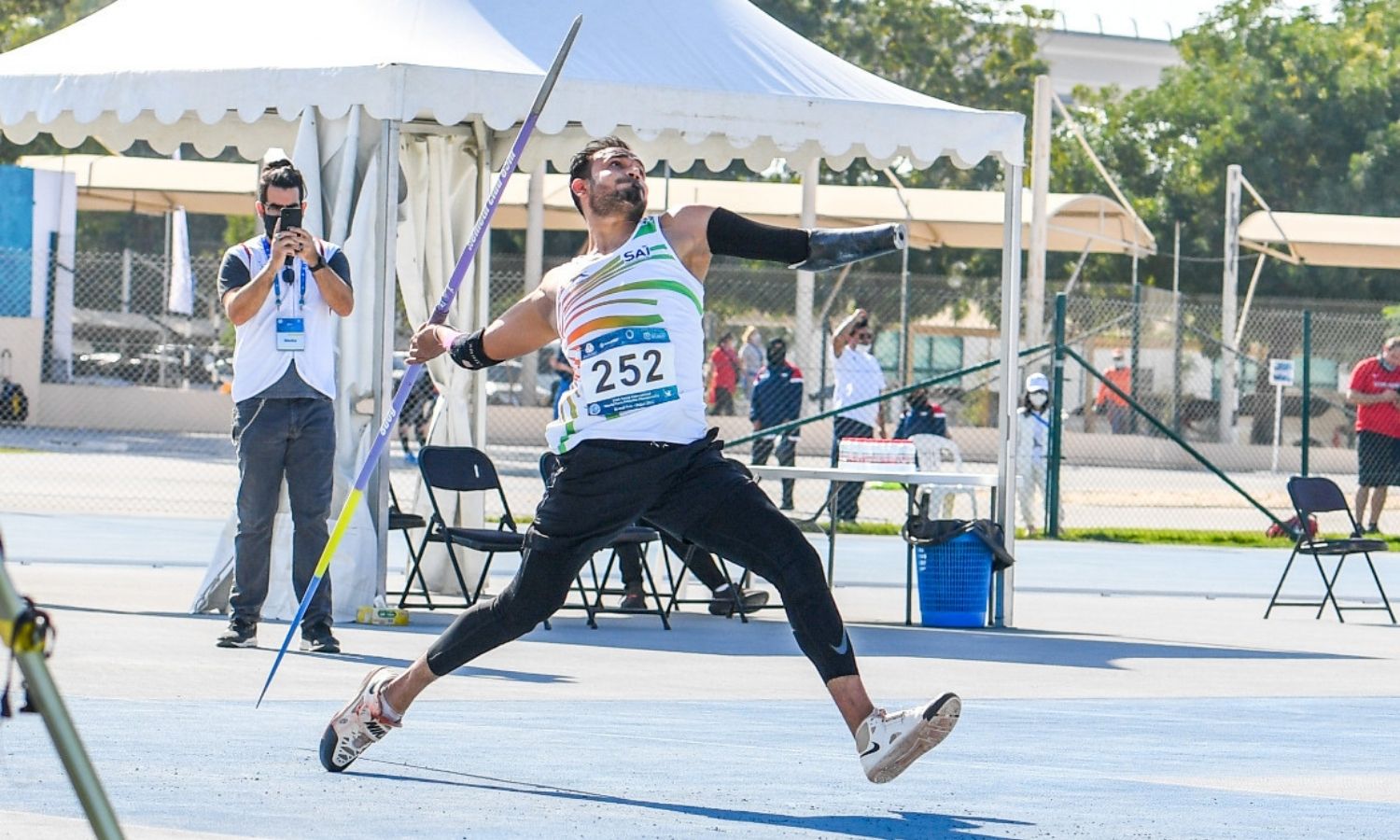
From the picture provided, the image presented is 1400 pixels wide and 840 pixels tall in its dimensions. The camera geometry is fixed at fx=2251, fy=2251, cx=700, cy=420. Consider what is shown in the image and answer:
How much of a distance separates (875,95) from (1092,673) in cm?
350

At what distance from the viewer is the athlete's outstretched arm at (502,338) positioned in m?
6.52

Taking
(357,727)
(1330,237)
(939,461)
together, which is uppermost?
(1330,237)

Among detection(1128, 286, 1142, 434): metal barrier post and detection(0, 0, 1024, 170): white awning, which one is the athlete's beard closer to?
detection(0, 0, 1024, 170): white awning

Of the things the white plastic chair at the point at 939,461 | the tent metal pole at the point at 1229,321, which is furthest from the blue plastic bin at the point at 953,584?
the tent metal pole at the point at 1229,321

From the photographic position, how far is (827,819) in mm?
5984

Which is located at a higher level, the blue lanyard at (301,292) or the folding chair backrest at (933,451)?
the blue lanyard at (301,292)

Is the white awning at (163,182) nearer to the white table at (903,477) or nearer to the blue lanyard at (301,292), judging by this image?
the white table at (903,477)

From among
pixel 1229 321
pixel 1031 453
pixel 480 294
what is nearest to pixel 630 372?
pixel 480 294

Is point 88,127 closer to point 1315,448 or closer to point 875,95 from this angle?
point 875,95

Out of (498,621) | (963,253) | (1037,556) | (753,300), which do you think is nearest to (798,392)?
(1037,556)

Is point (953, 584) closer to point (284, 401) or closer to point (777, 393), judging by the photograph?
point (284, 401)

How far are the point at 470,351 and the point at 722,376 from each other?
72.1ft

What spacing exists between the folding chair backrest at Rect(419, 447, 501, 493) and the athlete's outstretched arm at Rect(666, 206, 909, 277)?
5.78 meters

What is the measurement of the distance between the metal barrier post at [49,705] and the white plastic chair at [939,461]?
37.7 ft
